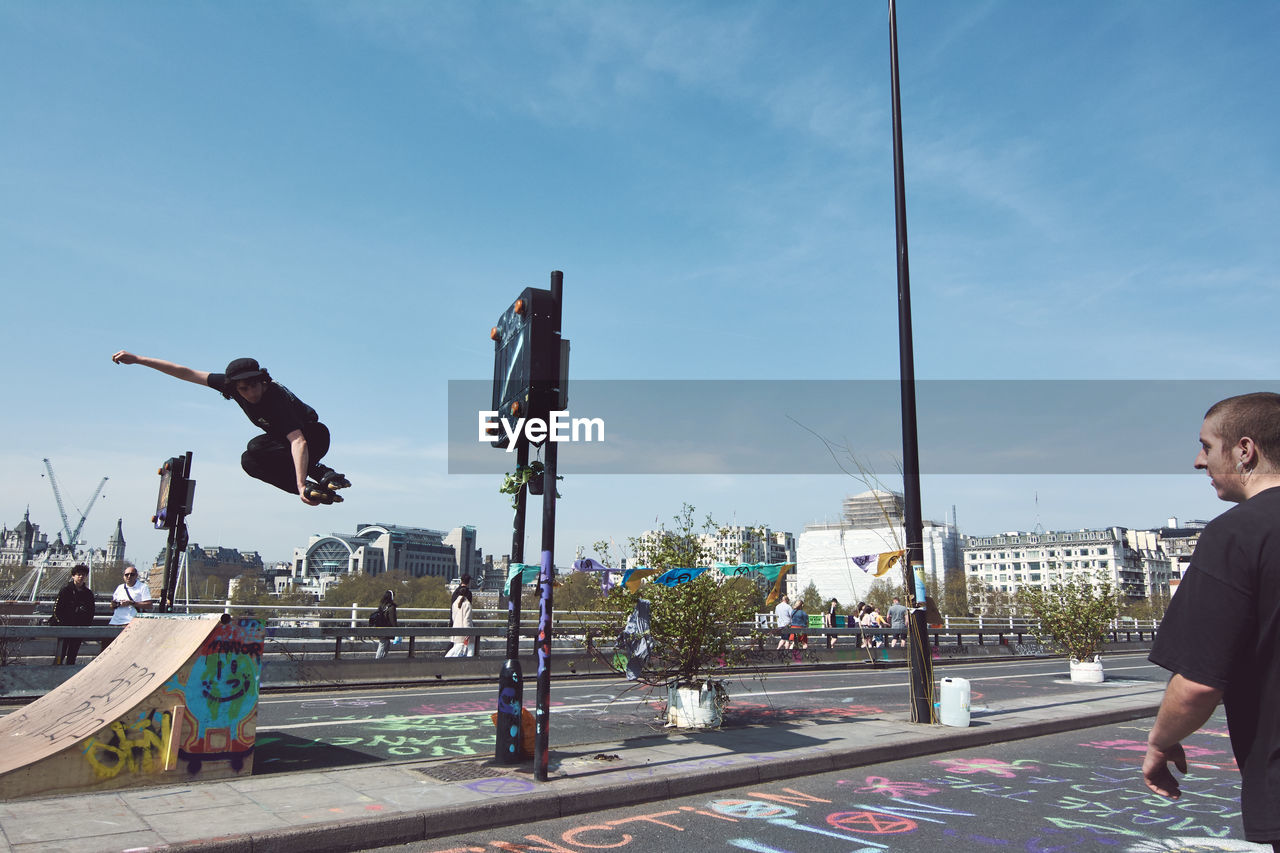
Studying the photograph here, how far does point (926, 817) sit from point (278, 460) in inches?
234

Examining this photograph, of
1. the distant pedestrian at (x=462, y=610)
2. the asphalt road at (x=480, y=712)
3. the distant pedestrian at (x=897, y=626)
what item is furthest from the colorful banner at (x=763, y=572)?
the distant pedestrian at (x=897, y=626)

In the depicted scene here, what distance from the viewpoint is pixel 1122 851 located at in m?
5.65

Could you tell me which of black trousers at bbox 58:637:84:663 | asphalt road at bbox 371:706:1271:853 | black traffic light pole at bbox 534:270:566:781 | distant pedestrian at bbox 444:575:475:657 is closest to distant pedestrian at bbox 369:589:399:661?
distant pedestrian at bbox 444:575:475:657

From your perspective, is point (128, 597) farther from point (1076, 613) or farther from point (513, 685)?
point (1076, 613)

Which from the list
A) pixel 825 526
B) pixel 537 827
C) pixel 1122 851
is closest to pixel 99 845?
pixel 537 827

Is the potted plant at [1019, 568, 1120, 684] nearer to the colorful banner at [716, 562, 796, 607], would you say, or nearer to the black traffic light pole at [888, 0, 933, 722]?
the black traffic light pole at [888, 0, 933, 722]

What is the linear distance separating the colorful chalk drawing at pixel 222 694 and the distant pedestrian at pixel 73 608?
298 inches

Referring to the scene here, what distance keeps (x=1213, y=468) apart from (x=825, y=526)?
645 ft

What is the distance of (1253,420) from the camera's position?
9.02 ft

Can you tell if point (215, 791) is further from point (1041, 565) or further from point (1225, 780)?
point (1041, 565)

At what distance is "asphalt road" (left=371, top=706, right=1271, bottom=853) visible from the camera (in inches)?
224

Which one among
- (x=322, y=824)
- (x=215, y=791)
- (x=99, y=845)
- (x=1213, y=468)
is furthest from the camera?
(x=215, y=791)

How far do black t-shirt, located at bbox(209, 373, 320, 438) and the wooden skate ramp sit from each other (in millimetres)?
1633

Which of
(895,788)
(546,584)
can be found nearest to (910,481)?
(895,788)
